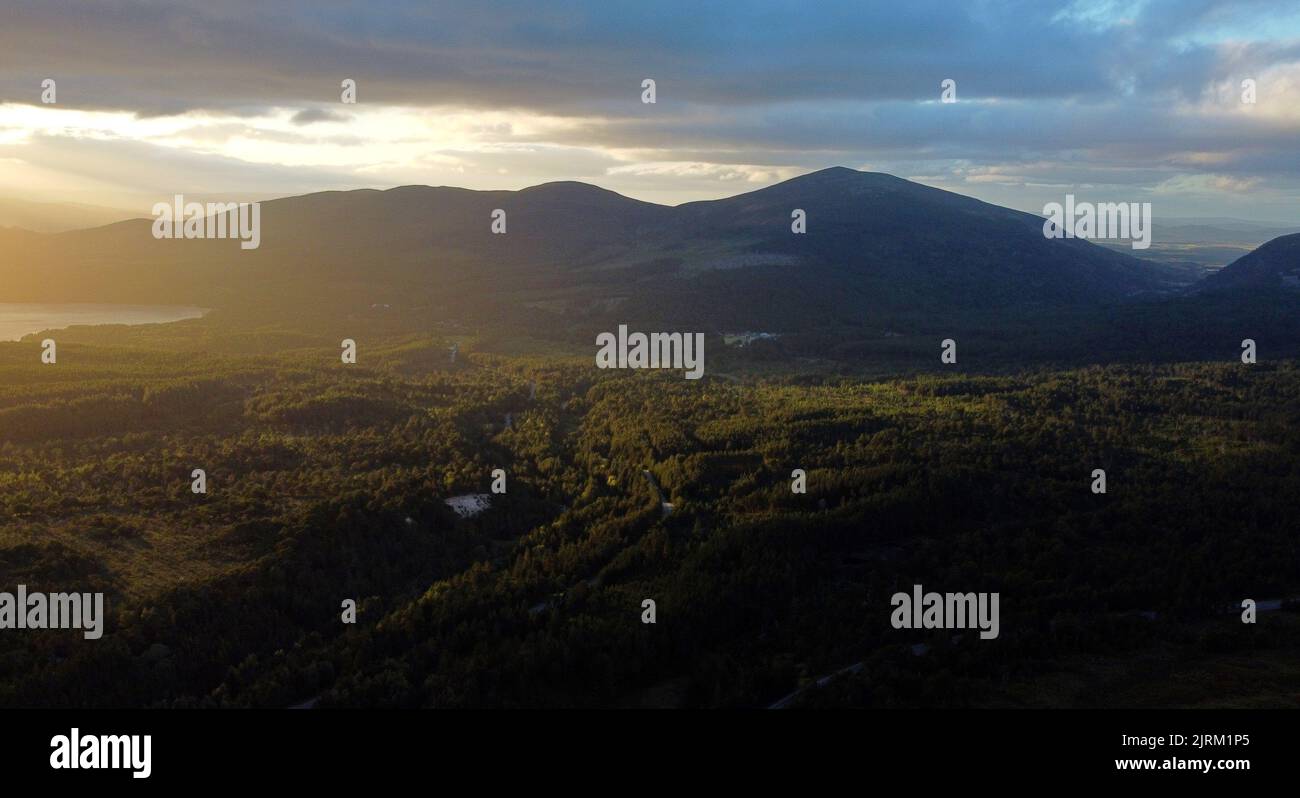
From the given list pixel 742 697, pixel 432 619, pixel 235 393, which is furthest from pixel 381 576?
pixel 235 393

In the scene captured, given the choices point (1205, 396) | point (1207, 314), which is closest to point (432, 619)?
point (1205, 396)

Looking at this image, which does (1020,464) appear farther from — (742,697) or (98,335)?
(98,335)

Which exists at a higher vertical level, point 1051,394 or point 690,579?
point 1051,394

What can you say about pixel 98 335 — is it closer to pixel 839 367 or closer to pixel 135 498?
pixel 135 498

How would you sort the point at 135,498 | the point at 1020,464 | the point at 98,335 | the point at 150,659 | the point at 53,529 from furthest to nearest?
the point at 98,335 < the point at 1020,464 < the point at 135,498 < the point at 53,529 < the point at 150,659

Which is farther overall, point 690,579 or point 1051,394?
point 1051,394

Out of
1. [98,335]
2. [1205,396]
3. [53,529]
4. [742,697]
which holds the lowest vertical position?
[742,697]

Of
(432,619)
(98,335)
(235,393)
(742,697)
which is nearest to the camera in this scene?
(742,697)
